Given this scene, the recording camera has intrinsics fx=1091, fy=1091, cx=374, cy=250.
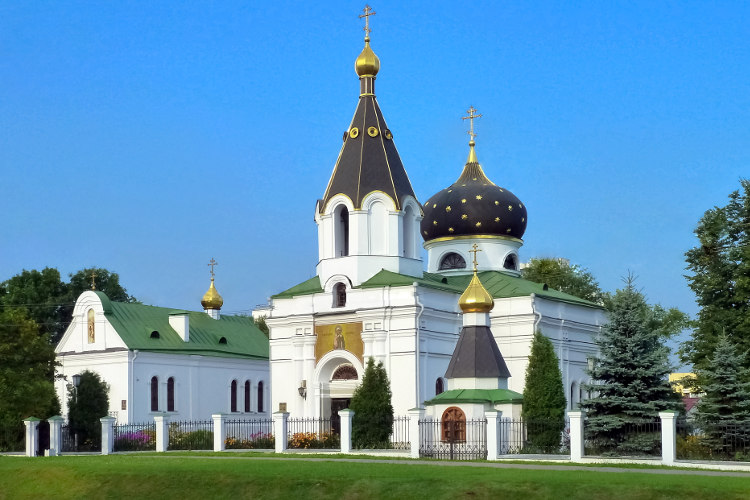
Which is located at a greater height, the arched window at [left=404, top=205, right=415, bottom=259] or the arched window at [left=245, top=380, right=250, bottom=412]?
the arched window at [left=404, top=205, right=415, bottom=259]

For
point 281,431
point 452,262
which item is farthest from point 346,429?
point 452,262

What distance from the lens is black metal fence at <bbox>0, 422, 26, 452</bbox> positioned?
32.7 m

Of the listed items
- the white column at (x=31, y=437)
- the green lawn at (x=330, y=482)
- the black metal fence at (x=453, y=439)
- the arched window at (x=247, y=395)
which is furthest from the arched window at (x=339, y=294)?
the green lawn at (x=330, y=482)

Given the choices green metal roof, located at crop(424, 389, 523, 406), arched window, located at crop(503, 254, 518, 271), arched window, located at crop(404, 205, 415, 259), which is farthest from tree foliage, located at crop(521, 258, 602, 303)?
green metal roof, located at crop(424, 389, 523, 406)

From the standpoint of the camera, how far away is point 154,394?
41344 millimetres

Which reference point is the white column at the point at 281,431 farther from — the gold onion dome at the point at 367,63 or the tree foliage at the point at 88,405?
the gold onion dome at the point at 367,63

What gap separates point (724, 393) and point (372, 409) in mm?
10025

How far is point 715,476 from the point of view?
17.6m

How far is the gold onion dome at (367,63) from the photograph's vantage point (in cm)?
3597

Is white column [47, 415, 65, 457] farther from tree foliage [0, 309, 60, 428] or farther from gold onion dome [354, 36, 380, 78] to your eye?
gold onion dome [354, 36, 380, 78]

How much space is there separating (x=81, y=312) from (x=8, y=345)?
26.9ft

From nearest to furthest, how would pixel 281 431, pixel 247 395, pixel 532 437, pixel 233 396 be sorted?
pixel 532 437 < pixel 281 431 < pixel 233 396 < pixel 247 395

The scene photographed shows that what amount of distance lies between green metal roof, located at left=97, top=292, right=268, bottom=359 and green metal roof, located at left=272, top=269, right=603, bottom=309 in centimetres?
816

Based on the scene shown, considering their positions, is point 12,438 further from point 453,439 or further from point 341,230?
point 453,439
